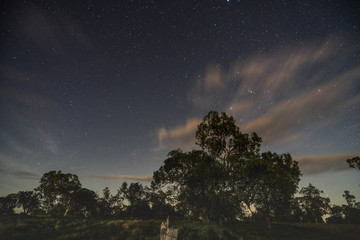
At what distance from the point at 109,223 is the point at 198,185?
21106mm

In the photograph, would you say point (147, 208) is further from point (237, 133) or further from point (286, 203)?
point (237, 133)

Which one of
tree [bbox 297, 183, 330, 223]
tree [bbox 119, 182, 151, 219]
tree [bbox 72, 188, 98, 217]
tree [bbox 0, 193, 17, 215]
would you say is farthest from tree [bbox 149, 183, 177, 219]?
tree [bbox 0, 193, 17, 215]

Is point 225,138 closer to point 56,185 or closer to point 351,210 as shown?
point 56,185

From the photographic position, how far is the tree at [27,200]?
326 ft

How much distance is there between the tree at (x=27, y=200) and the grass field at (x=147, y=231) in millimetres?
73134

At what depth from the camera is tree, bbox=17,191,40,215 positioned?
99.2 m

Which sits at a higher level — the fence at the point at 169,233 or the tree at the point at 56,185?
the tree at the point at 56,185

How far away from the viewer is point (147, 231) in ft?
112

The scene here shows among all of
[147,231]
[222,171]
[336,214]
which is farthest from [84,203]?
[336,214]

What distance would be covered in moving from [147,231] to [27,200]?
10321cm

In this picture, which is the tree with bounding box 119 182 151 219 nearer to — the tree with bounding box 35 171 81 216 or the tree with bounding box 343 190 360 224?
the tree with bounding box 35 171 81 216

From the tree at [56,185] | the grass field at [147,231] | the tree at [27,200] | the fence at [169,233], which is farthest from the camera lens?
the tree at [27,200]

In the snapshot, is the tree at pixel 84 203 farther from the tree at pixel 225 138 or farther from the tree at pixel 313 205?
the tree at pixel 313 205

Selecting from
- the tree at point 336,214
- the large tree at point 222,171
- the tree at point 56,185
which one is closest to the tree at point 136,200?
the tree at point 56,185
